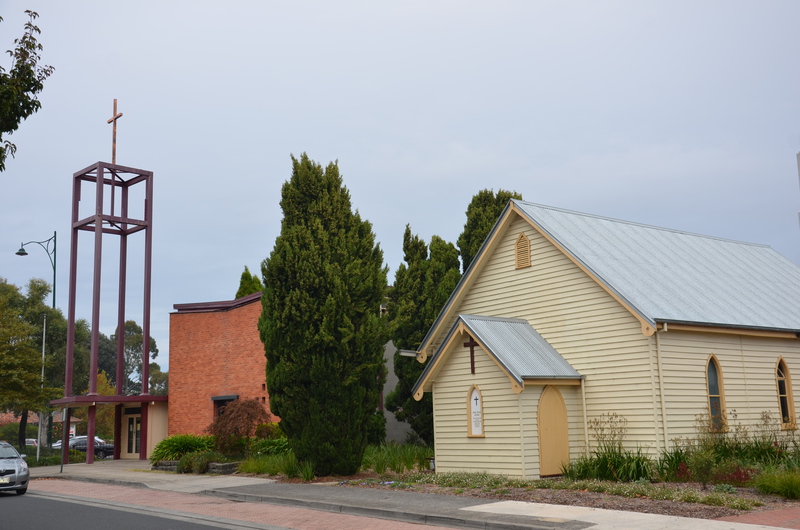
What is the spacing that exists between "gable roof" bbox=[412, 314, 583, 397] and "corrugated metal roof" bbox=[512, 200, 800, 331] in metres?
2.49

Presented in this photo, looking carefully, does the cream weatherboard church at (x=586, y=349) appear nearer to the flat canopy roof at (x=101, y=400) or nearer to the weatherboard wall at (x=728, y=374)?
the weatherboard wall at (x=728, y=374)

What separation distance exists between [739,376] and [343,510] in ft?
36.1

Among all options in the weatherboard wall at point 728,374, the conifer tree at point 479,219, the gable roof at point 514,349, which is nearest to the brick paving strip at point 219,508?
the gable roof at point 514,349

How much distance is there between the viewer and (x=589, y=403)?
64.3ft

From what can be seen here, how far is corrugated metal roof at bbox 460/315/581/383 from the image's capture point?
18797mm

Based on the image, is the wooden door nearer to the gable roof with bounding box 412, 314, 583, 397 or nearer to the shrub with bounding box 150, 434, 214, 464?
the gable roof with bounding box 412, 314, 583, 397

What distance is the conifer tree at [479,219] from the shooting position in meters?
27.1

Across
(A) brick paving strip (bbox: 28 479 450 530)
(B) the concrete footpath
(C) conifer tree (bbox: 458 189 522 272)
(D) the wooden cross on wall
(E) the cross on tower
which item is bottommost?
(A) brick paving strip (bbox: 28 479 450 530)

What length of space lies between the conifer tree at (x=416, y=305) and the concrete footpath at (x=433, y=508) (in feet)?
18.8

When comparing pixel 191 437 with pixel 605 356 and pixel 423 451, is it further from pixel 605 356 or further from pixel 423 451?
pixel 605 356

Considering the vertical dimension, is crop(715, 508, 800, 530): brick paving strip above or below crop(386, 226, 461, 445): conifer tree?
below

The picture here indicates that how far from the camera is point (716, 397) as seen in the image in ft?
64.5

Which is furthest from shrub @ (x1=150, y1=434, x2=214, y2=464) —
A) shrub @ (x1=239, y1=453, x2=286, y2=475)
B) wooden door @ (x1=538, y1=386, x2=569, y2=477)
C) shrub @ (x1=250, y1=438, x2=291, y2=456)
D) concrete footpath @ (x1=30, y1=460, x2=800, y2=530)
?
wooden door @ (x1=538, y1=386, x2=569, y2=477)

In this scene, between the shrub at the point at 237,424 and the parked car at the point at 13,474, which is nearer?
the parked car at the point at 13,474
